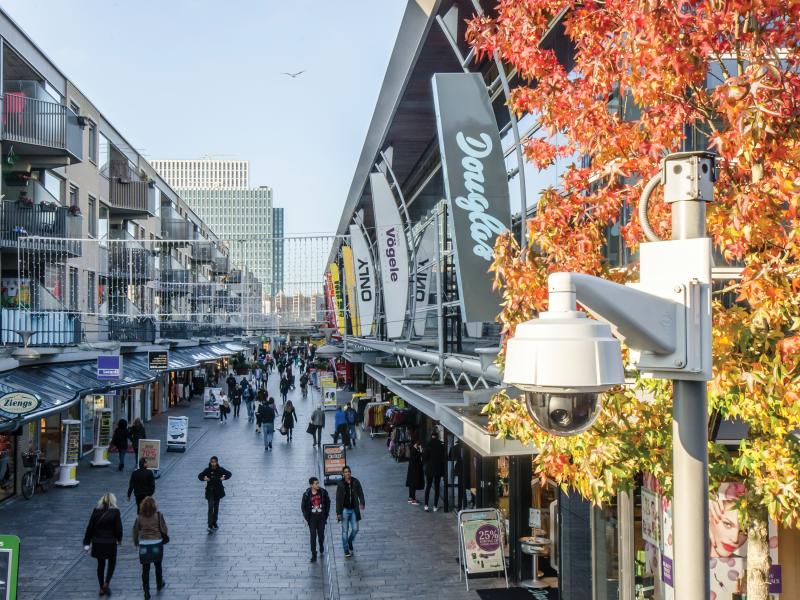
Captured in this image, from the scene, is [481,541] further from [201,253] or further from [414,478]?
[201,253]

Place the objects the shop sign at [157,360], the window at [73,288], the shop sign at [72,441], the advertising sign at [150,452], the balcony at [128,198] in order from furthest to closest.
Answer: the balcony at [128,198] < the shop sign at [157,360] < the window at [73,288] < the shop sign at [72,441] < the advertising sign at [150,452]

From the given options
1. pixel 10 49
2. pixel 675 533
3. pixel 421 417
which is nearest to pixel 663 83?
pixel 675 533

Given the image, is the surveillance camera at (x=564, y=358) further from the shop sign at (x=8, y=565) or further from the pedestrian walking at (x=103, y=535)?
the pedestrian walking at (x=103, y=535)

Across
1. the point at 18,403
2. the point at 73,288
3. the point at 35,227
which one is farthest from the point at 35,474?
the point at 73,288

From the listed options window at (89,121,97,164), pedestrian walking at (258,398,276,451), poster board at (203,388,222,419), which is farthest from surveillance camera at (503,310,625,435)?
poster board at (203,388,222,419)

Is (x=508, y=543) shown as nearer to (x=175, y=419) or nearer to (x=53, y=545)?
(x=53, y=545)

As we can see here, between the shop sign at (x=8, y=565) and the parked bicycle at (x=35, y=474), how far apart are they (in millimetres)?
11202

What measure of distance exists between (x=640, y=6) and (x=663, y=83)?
446 mm

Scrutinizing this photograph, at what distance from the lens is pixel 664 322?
3148mm

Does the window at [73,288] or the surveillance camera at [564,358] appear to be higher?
the window at [73,288]

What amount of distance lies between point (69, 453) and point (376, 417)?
12268 millimetres

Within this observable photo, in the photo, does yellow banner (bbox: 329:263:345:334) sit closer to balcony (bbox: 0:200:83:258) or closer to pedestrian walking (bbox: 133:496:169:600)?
balcony (bbox: 0:200:83:258)

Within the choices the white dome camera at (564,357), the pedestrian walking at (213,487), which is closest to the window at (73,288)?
the pedestrian walking at (213,487)

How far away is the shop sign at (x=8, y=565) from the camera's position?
33.4 feet
